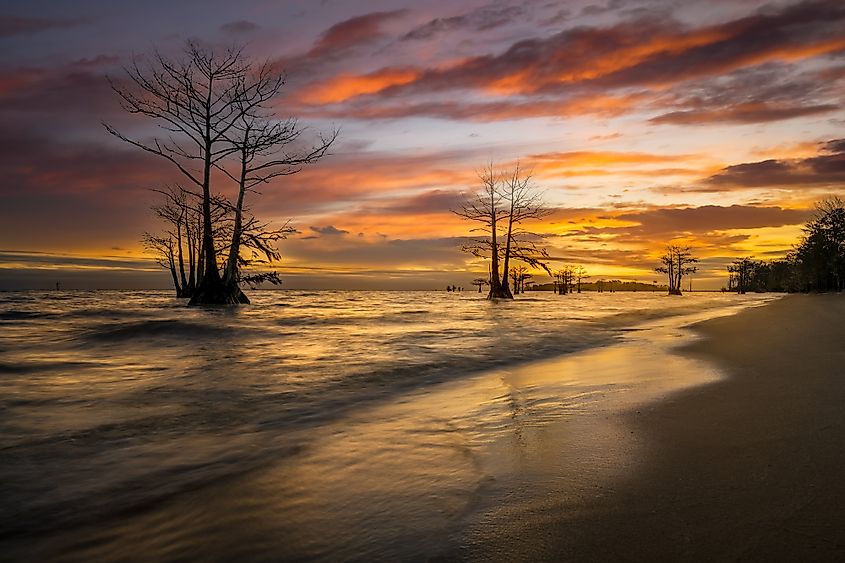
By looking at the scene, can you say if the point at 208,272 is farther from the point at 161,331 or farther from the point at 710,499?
the point at 710,499

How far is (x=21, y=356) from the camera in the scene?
8.54 metres

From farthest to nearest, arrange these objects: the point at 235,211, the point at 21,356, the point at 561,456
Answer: the point at 235,211 → the point at 21,356 → the point at 561,456

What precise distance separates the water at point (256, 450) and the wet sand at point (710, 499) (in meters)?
0.36

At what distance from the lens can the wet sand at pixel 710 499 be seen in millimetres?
1839

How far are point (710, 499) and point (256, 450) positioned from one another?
2726 mm

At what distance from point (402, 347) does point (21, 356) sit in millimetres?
6296

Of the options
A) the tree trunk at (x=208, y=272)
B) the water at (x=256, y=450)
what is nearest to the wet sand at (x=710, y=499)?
the water at (x=256, y=450)

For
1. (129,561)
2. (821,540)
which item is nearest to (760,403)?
(821,540)

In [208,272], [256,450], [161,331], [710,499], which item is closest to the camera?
[710,499]

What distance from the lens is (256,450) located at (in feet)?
11.7

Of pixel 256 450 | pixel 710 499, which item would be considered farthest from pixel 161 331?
pixel 710 499

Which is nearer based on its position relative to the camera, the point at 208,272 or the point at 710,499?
the point at 710,499

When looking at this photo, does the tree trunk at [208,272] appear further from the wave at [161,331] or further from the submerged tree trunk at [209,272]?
the wave at [161,331]

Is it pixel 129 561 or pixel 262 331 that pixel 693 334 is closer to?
pixel 262 331
